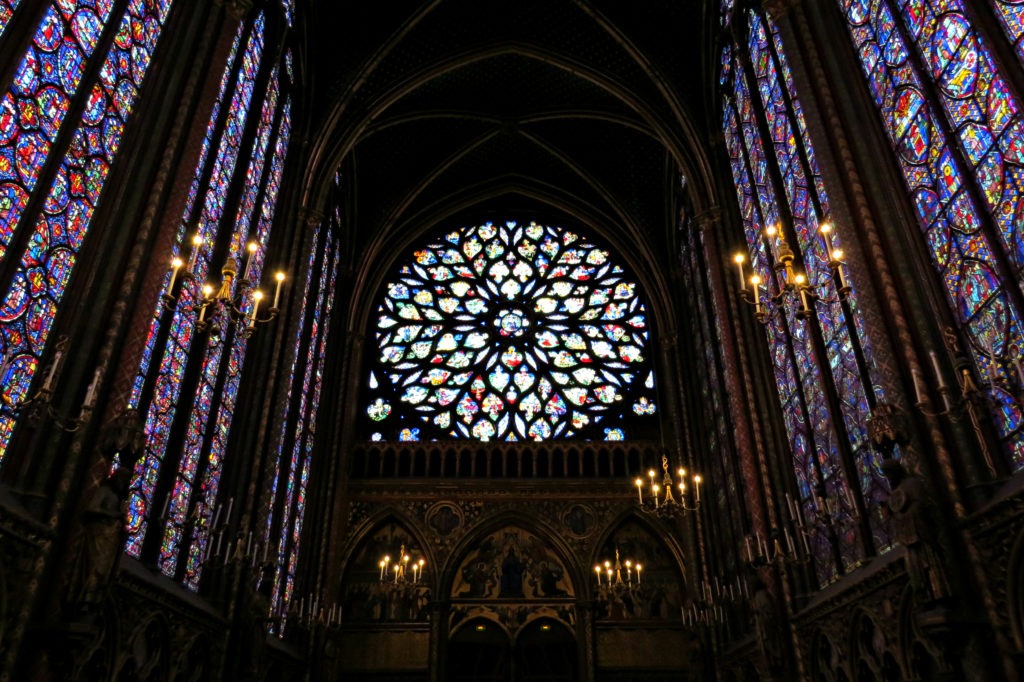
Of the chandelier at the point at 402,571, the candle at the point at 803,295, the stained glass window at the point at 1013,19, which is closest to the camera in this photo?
the stained glass window at the point at 1013,19

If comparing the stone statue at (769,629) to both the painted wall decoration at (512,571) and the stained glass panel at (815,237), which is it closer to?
the stained glass panel at (815,237)

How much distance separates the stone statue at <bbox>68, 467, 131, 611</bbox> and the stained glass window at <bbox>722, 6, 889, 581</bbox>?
7.32 m

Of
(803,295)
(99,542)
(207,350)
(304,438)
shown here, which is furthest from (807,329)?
(304,438)

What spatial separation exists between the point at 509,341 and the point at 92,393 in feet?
54.2

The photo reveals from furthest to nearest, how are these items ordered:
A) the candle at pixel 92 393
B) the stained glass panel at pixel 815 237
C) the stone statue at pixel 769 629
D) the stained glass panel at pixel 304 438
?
the stained glass panel at pixel 304 438 < the stone statue at pixel 769 629 < the stained glass panel at pixel 815 237 < the candle at pixel 92 393

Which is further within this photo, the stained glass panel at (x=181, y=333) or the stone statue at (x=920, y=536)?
the stained glass panel at (x=181, y=333)

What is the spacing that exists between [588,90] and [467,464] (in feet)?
36.3

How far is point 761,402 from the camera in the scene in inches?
561

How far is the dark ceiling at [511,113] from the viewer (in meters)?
18.4

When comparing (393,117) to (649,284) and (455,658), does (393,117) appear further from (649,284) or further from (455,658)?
(455,658)

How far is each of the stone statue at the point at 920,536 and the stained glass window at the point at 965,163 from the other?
0.93 metres

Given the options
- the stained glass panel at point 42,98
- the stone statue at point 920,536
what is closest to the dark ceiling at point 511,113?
the stained glass panel at point 42,98

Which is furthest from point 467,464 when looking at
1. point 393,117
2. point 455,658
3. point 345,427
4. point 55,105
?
point 55,105

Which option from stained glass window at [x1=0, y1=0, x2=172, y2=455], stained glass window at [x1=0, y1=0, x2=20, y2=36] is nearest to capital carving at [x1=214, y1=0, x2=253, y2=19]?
stained glass window at [x1=0, y1=0, x2=172, y2=455]
